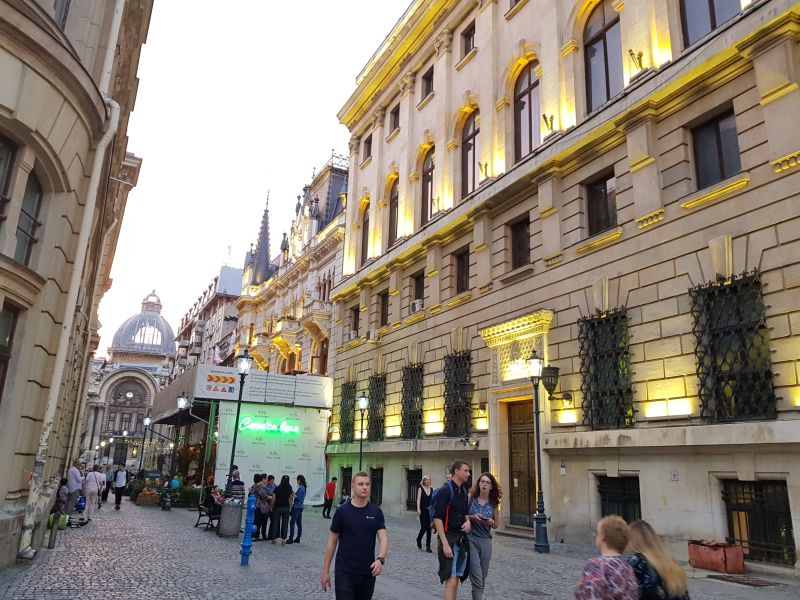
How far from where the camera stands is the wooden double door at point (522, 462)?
18000 millimetres

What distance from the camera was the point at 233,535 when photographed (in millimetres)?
16344

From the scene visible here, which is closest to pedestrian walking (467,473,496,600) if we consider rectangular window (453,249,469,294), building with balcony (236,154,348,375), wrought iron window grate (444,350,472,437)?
wrought iron window grate (444,350,472,437)

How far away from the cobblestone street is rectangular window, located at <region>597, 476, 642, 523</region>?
116cm

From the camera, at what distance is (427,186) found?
27.0 meters

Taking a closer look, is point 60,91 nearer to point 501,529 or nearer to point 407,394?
point 501,529

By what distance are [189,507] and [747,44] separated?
26016 millimetres

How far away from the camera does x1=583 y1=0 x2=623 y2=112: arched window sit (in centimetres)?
1772

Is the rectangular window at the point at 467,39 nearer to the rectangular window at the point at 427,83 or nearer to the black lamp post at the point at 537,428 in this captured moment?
the rectangular window at the point at 427,83

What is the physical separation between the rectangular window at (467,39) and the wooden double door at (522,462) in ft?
48.6

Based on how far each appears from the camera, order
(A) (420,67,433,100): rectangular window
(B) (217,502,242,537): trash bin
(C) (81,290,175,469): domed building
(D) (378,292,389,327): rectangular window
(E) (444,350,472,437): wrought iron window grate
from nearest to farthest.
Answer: (B) (217,502,242,537): trash bin → (E) (444,350,472,437): wrought iron window grate → (A) (420,67,433,100): rectangular window → (D) (378,292,389,327): rectangular window → (C) (81,290,175,469): domed building

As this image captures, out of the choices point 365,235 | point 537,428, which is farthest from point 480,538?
point 365,235

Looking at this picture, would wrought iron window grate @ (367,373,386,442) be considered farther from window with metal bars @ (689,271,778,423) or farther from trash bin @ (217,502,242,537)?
window with metal bars @ (689,271,778,423)

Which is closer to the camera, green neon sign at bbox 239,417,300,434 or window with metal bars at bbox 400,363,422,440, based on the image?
window with metal bars at bbox 400,363,422,440

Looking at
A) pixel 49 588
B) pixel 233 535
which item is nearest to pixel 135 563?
pixel 49 588
